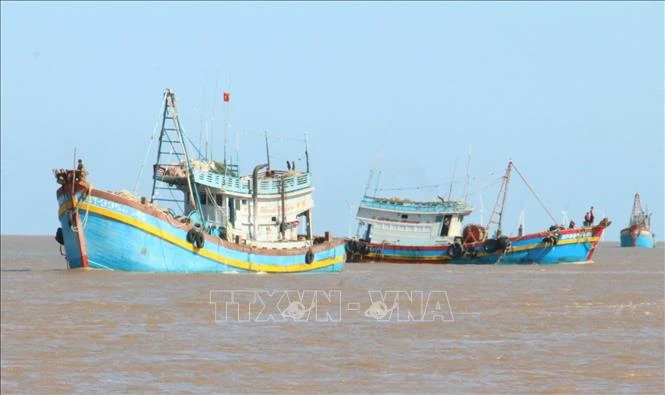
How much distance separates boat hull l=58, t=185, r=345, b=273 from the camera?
42844 millimetres

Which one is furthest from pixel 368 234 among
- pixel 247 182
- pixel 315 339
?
pixel 315 339

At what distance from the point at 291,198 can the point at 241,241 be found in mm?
3828

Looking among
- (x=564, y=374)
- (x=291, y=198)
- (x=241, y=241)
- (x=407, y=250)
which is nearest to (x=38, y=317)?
(x=564, y=374)

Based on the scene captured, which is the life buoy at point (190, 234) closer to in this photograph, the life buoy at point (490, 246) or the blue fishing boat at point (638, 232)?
the life buoy at point (490, 246)

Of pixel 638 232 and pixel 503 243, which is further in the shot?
pixel 638 232

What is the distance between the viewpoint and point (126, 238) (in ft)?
142

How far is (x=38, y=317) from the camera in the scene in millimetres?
30047

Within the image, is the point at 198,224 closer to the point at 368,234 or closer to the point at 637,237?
the point at 368,234

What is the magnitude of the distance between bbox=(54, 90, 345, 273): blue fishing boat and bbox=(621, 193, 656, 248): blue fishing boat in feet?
366

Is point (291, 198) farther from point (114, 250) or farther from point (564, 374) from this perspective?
point (564, 374)

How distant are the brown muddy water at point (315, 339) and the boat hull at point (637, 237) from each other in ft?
393

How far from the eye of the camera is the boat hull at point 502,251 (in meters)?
72.1

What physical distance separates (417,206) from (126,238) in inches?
1261

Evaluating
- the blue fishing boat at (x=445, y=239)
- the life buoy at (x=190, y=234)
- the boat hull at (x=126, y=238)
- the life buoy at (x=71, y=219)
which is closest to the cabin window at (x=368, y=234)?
the blue fishing boat at (x=445, y=239)
